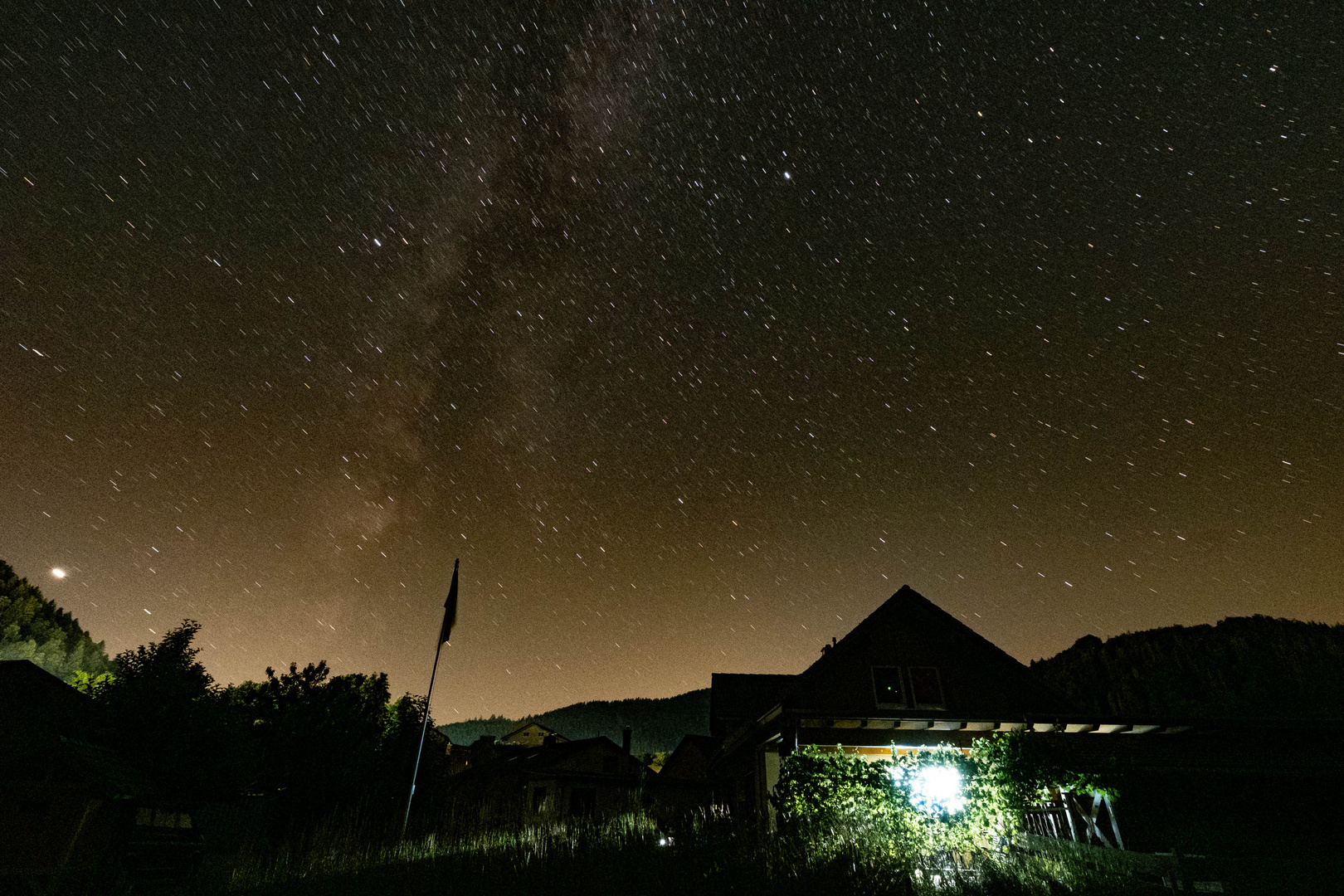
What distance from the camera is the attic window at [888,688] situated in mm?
19828

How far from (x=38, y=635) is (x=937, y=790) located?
4695 inches

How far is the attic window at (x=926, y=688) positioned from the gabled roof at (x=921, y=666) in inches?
3.3

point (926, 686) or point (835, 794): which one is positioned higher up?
point (926, 686)

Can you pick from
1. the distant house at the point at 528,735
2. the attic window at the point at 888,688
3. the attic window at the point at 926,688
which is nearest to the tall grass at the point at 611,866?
the attic window at the point at 888,688

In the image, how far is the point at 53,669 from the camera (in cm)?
8506

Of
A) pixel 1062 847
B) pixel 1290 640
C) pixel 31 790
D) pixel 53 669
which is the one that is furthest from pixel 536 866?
pixel 53 669

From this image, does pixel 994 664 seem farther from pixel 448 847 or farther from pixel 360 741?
pixel 360 741

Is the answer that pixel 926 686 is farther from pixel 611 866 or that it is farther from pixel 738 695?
pixel 611 866

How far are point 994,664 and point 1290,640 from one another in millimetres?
87168

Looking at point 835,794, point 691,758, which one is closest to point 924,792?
point 835,794

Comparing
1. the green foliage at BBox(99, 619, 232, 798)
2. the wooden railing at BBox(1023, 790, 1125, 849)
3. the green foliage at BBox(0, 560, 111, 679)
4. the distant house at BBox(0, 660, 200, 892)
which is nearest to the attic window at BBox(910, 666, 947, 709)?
the wooden railing at BBox(1023, 790, 1125, 849)

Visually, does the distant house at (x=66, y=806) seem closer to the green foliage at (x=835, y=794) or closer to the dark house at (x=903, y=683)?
the dark house at (x=903, y=683)

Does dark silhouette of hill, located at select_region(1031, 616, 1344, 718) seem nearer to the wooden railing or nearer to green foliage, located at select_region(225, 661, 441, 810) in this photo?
the wooden railing

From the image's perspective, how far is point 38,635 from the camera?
288ft
